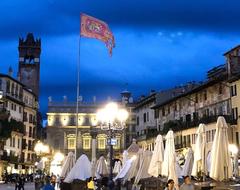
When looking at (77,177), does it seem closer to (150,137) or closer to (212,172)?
(212,172)

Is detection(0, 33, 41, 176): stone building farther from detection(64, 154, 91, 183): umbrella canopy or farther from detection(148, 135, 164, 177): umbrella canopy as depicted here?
detection(148, 135, 164, 177): umbrella canopy

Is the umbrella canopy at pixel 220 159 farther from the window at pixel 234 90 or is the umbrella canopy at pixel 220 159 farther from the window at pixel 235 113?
the window at pixel 234 90

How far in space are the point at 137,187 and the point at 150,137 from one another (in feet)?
169

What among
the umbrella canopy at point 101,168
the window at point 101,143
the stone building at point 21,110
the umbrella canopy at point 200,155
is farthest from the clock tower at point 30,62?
the umbrella canopy at point 200,155

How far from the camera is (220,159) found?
1780cm

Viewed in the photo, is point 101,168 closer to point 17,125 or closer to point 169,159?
point 169,159

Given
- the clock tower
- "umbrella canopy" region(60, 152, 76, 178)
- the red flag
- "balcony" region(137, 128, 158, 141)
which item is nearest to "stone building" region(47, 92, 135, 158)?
the clock tower

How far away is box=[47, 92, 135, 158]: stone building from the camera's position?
115 metres

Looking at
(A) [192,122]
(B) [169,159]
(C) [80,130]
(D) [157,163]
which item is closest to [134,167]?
(D) [157,163]

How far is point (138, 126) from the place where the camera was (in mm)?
94750

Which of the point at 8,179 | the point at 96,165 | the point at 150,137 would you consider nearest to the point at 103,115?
the point at 96,165

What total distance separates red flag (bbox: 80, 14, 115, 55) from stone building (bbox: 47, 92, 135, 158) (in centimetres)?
7835

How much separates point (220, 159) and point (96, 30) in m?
20.9

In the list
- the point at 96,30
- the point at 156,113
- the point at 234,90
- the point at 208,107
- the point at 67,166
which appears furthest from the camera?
Answer: the point at 156,113
